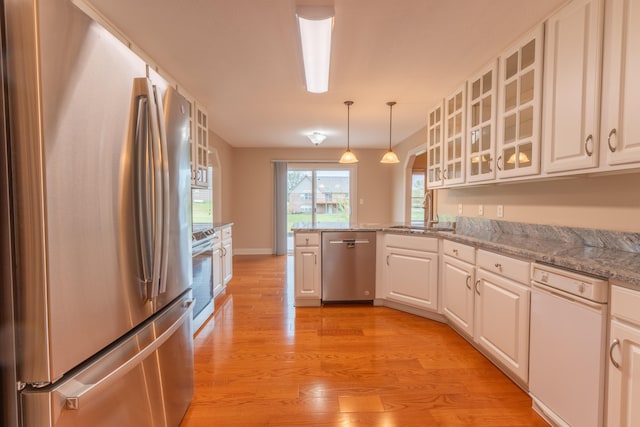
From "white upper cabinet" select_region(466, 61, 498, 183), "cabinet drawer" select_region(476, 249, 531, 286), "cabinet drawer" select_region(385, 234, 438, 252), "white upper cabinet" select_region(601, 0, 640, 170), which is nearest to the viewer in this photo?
"white upper cabinet" select_region(601, 0, 640, 170)

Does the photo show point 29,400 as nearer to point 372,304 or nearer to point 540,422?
point 540,422

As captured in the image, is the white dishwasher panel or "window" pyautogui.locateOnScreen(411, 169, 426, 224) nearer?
the white dishwasher panel

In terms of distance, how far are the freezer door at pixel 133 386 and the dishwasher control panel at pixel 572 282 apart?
6.31 ft

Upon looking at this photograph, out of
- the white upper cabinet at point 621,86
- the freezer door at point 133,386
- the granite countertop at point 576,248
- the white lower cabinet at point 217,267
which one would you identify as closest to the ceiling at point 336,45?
the white upper cabinet at point 621,86

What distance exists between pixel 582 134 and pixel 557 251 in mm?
679

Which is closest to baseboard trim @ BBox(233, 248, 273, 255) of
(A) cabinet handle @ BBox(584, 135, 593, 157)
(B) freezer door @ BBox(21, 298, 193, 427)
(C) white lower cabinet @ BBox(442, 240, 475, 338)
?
(C) white lower cabinet @ BBox(442, 240, 475, 338)

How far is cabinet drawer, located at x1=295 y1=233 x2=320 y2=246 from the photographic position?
332cm

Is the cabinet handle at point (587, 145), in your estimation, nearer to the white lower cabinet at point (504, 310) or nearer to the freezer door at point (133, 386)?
the white lower cabinet at point (504, 310)

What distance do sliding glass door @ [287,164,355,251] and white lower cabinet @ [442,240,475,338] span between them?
4070 mm

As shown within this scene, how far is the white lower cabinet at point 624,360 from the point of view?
1.16 m

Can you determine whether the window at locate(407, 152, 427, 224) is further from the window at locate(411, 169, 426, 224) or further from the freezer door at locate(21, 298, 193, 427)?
the freezer door at locate(21, 298, 193, 427)

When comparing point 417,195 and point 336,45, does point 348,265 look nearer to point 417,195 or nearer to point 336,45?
point 336,45

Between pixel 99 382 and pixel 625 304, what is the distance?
1978 mm

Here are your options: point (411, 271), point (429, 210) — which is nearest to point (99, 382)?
point (411, 271)
